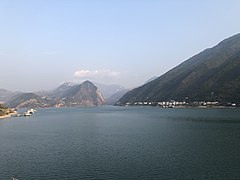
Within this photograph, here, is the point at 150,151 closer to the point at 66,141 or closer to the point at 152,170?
the point at 152,170

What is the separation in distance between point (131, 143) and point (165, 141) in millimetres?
10163

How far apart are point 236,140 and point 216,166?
1161 inches

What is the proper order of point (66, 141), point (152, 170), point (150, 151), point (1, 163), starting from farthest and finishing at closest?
point (66, 141), point (150, 151), point (1, 163), point (152, 170)

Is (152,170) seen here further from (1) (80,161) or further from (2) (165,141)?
(2) (165,141)

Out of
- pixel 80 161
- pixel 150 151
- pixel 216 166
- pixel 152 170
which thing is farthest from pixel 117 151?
pixel 216 166

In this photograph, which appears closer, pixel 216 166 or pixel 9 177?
pixel 9 177

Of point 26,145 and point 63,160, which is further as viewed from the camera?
point 26,145

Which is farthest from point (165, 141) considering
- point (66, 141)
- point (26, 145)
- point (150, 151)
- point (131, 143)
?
point (26, 145)

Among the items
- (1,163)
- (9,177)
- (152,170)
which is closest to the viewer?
(9,177)

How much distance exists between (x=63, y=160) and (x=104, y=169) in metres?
11.3

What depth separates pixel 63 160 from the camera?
58.0 meters

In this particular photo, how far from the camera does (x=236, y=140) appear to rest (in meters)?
77.2

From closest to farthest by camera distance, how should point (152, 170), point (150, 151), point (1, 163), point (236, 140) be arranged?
point (152, 170) < point (1, 163) < point (150, 151) < point (236, 140)

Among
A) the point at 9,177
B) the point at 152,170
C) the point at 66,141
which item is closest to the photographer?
the point at 9,177
